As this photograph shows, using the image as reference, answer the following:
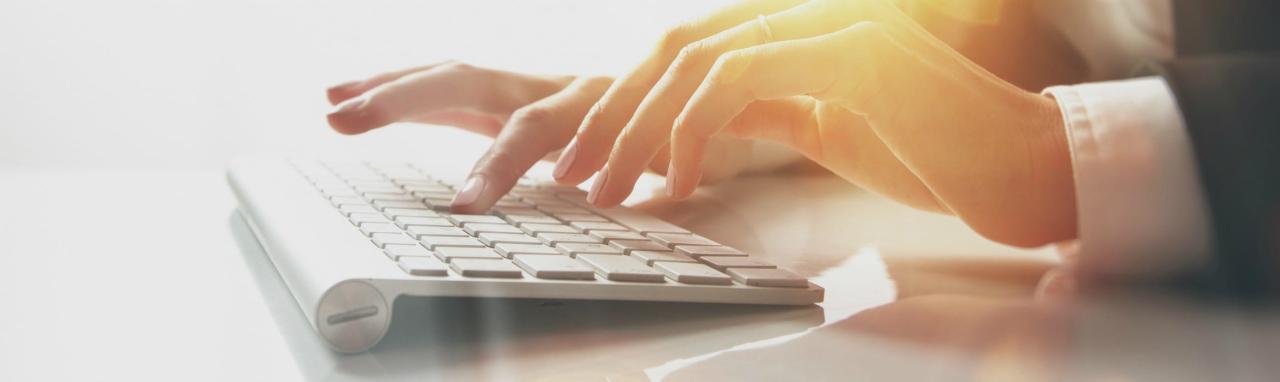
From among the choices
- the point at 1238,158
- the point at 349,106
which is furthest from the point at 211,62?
the point at 1238,158

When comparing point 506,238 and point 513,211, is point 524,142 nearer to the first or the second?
point 513,211

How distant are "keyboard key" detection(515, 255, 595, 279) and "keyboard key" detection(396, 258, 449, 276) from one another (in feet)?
0.12

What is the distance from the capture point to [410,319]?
455 mm

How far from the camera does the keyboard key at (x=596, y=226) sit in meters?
0.61

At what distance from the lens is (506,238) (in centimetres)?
54

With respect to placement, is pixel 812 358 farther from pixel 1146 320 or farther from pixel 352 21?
pixel 352 21

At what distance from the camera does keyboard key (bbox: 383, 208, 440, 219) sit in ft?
2.02

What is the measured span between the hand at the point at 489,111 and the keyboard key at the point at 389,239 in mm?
127

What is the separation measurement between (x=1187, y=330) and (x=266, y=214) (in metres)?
0.48

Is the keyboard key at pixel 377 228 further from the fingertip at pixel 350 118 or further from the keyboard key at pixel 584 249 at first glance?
the fingertip at pixel 350 118

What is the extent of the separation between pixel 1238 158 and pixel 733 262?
277 millimetres

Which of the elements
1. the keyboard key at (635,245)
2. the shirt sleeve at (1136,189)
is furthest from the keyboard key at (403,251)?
the shirt sleeve at (1136,189)

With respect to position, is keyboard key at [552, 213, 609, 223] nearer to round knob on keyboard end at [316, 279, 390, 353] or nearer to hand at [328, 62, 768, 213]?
hand at [328, 62, 768, 213]

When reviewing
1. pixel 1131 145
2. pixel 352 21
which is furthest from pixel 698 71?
pixel 352 21
